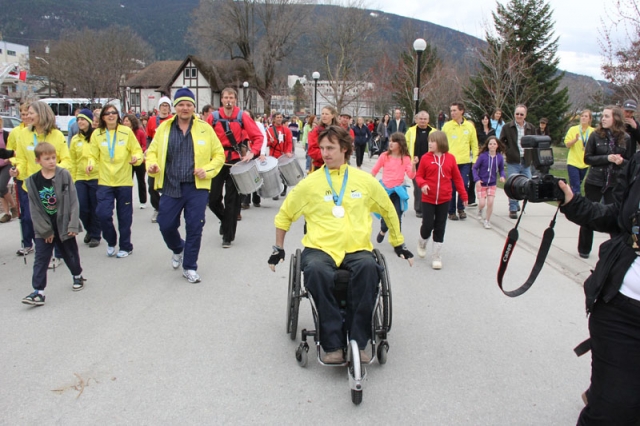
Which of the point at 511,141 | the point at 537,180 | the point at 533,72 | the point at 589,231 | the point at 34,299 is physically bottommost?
the point at 34,299

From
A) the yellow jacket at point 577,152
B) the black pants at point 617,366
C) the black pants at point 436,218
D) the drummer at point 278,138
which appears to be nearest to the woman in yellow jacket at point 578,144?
the yellow jacket at point 577,152

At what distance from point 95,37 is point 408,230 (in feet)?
183

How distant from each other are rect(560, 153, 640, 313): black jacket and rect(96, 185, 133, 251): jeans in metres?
6.08

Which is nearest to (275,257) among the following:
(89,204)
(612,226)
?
(612,226)

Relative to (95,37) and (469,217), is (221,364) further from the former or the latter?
(95,37)

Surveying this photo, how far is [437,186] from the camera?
7262mm

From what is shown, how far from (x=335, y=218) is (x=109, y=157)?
425 cm

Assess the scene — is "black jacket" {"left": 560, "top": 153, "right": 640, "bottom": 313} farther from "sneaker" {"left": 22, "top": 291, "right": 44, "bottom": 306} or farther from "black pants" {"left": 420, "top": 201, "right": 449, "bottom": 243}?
"sneaker" {"left": 22, "top": 291, "right": 44, "bottom": 306}

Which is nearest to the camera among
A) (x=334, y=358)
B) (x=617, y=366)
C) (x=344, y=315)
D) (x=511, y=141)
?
(x=617, y=366)

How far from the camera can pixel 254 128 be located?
841cm

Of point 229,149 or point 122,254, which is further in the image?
point 229,149

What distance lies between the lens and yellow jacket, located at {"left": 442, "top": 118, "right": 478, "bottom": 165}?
407 inches

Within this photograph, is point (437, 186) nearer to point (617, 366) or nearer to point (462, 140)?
point (462, 140)

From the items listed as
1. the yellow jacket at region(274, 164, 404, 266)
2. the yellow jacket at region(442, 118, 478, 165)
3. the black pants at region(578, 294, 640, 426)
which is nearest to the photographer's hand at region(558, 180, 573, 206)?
the black pants at region(578, 294, 640, 426)
